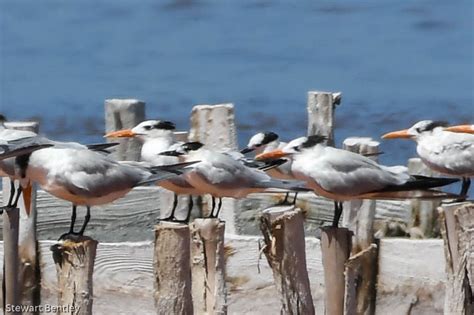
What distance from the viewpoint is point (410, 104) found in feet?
74.8

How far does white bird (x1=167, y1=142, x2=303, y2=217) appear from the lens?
414 inches

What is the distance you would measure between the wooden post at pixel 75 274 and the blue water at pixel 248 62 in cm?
764

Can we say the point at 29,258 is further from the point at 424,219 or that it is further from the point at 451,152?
the point at 451,152

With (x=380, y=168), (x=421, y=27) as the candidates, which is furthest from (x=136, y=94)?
(x=380, y=168)

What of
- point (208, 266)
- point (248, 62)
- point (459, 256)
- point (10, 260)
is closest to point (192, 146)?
point (208, 266)

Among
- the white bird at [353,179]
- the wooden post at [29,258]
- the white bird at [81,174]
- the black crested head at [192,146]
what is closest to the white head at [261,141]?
the black crested head at [192,146]

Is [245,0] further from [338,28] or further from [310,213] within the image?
[310,213]

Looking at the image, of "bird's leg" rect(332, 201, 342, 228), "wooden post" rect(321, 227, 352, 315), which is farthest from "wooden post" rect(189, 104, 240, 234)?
"wooden post" rect(321, 227, 352, 315)

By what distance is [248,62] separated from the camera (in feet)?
92.6

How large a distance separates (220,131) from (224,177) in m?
1.07

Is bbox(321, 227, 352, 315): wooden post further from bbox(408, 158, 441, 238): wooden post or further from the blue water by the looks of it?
the blue water

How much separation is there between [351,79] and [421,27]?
521 centimetres

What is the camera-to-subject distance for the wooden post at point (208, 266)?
9.78 metres

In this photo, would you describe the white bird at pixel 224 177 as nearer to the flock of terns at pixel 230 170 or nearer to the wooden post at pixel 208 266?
the flock of terns at pixel 230 170
